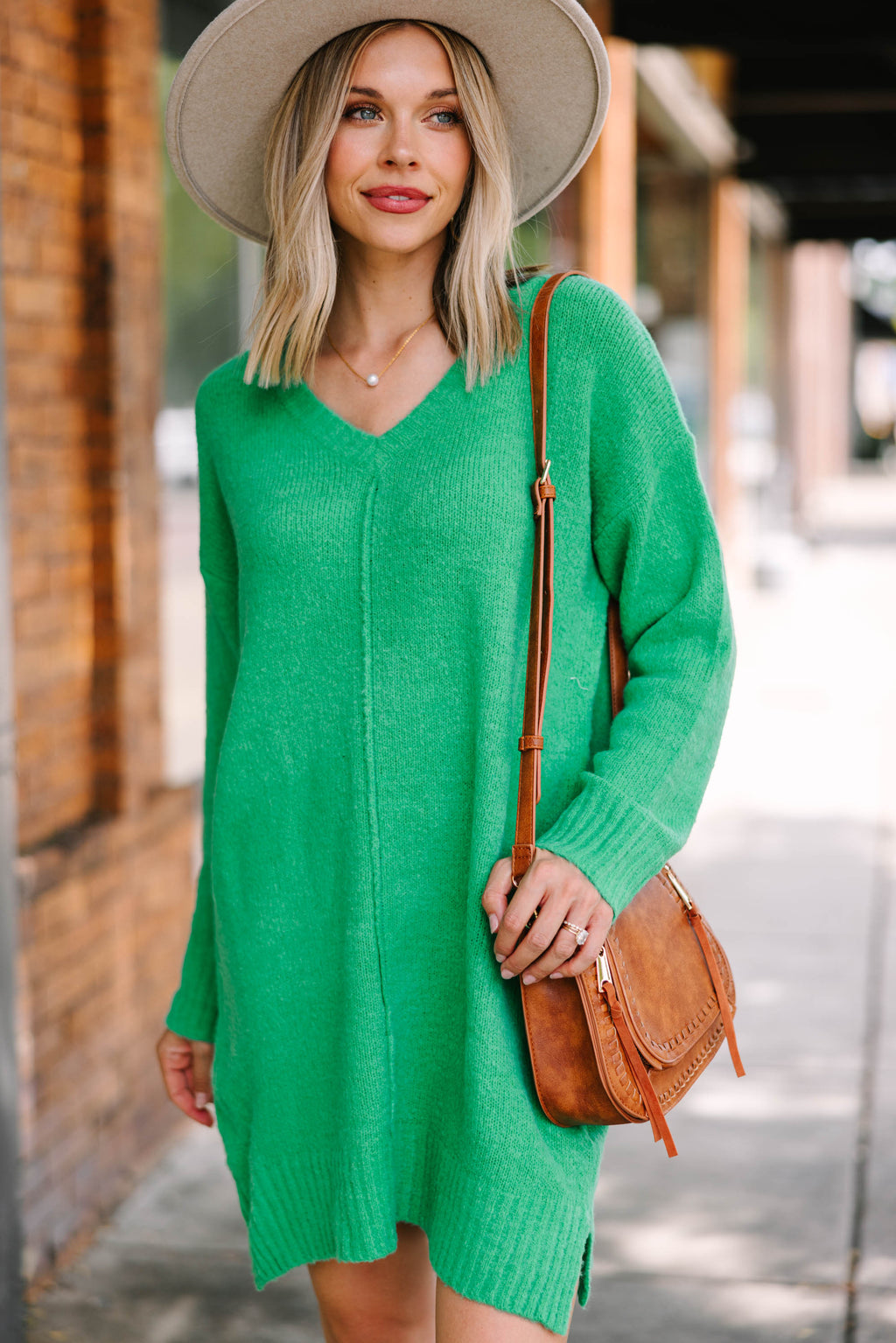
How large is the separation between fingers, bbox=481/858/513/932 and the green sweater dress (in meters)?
0.03

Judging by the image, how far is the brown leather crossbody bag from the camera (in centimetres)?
186

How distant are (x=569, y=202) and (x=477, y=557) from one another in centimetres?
640

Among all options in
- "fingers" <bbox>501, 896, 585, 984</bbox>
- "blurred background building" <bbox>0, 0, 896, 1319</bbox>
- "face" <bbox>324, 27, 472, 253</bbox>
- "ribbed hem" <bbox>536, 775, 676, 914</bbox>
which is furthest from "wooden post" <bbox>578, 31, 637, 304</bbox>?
"fingers" <bbox>501, 896, 585, 984</bbox>

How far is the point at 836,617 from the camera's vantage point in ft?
45.3

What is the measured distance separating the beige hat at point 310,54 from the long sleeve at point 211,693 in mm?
346

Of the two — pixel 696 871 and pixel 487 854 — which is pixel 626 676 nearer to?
pixel 487 854

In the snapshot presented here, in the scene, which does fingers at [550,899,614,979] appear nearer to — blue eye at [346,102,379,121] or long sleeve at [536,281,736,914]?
long sleeve at [536,281,736,914]

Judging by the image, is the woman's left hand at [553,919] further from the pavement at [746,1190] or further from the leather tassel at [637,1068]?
the pavement at [746,1190]

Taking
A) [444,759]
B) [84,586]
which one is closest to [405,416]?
[444,759]

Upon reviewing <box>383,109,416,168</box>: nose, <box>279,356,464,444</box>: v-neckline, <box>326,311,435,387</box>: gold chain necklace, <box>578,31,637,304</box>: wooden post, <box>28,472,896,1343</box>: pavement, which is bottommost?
<box>28,472,896,1343</box>: pavement

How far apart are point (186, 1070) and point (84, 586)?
162 cm

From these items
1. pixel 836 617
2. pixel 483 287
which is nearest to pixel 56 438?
pixel 483 287

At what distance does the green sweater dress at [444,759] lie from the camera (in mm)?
1922

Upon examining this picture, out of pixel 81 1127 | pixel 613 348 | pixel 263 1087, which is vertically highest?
pixel 613 348
